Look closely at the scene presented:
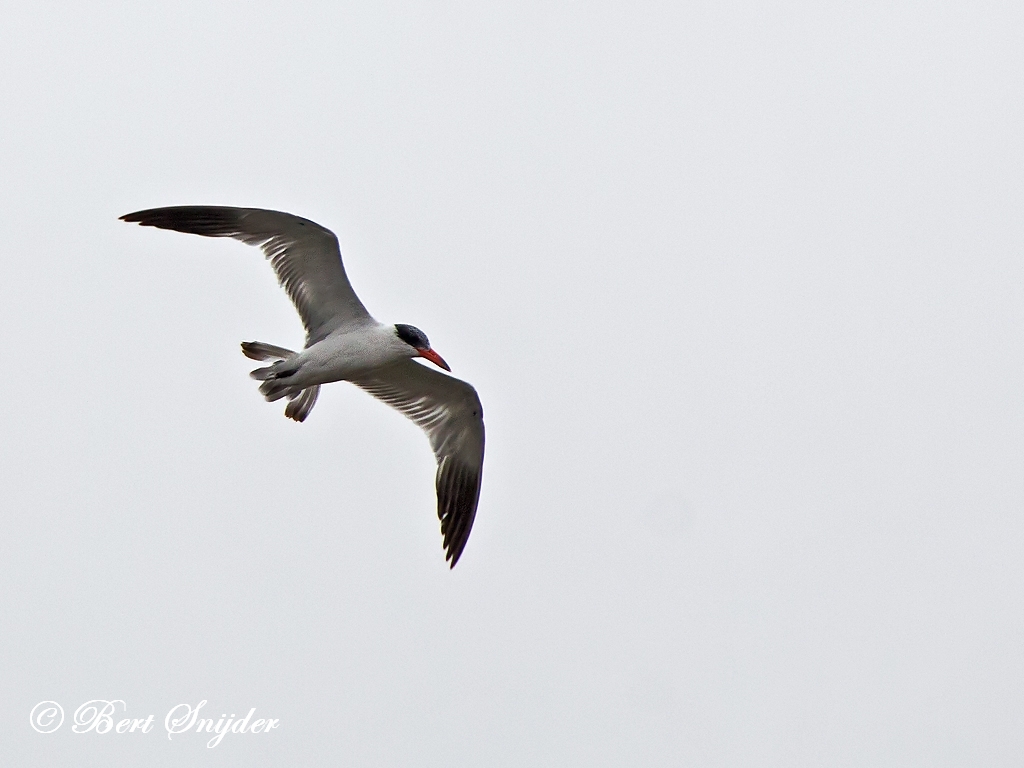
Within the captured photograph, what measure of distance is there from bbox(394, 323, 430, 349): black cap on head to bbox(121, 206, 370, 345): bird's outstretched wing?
1.77 ft

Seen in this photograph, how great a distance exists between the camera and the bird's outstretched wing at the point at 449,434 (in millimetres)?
15453

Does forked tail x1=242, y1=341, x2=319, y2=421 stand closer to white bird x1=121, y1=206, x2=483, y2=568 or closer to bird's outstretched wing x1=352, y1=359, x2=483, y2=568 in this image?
white bird x1=121, y1=206, x2=483, y2=568

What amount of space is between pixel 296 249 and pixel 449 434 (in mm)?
2726

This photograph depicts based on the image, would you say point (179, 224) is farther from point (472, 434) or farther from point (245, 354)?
point (472, 434)

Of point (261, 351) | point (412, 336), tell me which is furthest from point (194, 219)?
point (412, 336)

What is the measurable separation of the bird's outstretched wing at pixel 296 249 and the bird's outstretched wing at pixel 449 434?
3.51 feet

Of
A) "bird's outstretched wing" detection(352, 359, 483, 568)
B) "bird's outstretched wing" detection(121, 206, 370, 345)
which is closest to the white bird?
"bird's outstretched wing" detection(121, 206, 370, 345)

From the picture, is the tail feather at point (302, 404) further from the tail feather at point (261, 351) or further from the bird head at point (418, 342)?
the bird head at point (418, 342)

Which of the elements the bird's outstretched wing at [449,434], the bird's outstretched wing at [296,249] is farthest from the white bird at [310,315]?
the bird's outstretched wing at [449,434]

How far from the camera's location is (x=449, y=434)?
15648 mm

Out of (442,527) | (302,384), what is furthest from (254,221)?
(442,527)

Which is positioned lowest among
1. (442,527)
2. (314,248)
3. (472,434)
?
(442,527)

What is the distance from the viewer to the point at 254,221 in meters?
14.1

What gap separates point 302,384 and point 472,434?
7.04ft
